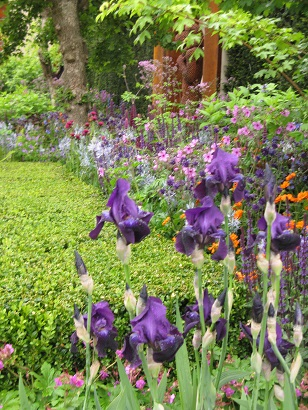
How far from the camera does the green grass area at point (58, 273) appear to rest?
2385 millimetres

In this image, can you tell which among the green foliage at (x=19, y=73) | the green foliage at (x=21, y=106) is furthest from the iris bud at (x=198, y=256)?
the green foliage at (x=19, y=73)

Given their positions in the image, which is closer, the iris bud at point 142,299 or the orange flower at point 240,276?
the iris bud at point 142,299

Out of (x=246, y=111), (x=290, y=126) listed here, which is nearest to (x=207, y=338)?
(x=290, y=126)

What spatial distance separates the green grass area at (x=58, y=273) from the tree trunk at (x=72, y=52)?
4309 mm

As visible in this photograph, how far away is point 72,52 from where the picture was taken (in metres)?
8.60

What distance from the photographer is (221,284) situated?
2.78 m

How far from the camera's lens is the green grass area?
2.38 meters

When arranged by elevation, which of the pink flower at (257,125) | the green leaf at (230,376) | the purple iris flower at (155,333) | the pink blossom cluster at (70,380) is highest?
the purple iris flower at (155,333)

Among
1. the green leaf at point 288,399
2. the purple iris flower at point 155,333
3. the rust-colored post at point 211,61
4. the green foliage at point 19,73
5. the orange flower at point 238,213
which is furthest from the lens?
the green foliage at point 19,73

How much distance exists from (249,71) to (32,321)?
7536mm

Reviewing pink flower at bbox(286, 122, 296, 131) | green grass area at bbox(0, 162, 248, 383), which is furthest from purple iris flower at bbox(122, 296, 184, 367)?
Result: pink flower at bbox(286, 122, 296, 131)

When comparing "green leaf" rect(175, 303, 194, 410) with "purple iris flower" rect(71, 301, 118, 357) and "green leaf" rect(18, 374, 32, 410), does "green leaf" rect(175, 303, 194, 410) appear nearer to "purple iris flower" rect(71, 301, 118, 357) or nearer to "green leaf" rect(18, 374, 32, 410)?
"purple iris flower" rect(71, 301, 118, 357)

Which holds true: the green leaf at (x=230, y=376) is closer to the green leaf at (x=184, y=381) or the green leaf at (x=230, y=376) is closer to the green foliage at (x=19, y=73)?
the green leaf at (x=184, y=381)

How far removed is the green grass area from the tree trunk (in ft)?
14.1
